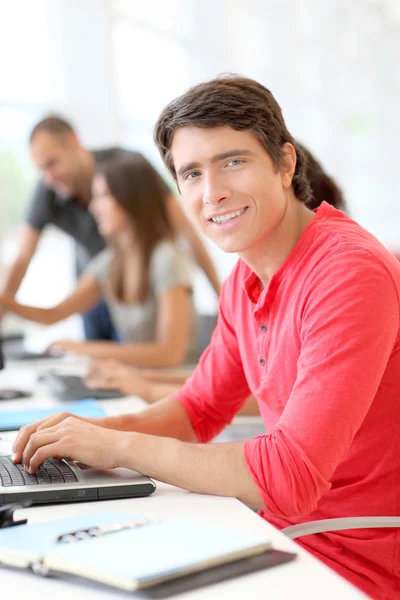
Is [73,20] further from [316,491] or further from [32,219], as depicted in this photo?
[316,491]

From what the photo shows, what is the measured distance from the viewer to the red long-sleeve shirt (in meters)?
1.15

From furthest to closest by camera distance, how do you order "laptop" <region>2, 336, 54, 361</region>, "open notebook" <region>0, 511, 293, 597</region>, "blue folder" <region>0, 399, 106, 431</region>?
"laptop" <region>2, 336, 54, 361</region> → "blue folder" <region>0, 399, 106, 431</region> → "open notebook" <region>0, 511, 293, 597</region>

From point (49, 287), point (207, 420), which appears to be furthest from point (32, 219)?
point (207, 420)

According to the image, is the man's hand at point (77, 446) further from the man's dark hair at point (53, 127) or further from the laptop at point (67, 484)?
the man's dark hair at point (53, 127)

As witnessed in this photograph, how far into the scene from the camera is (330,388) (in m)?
1.16

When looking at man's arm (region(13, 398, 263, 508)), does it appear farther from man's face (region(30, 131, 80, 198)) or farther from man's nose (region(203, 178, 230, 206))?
man's face (region(30, 131, 80, 198))

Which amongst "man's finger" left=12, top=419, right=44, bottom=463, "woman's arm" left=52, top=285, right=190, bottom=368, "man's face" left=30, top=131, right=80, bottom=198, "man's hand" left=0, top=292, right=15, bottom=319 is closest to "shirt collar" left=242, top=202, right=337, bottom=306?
"man's finger" left=12, top=419, right=44, bottom=463

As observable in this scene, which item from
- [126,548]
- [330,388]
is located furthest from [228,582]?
[330,388]

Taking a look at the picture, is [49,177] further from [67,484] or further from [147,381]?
[67,484]

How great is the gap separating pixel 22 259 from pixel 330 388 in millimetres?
2810

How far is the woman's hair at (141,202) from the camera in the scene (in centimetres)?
291

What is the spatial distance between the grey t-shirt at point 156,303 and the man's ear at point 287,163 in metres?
1.43

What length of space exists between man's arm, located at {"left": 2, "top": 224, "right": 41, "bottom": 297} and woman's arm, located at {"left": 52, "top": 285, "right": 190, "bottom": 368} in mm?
956

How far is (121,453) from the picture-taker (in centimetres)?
128
